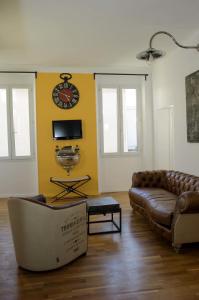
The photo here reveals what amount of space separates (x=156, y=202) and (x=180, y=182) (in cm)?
74

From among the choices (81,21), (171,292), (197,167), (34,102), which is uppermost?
(81,21)

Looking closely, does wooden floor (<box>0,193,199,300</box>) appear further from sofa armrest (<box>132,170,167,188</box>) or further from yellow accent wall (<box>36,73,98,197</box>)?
yellow accent wall (<box>36,73,98,197</box>)

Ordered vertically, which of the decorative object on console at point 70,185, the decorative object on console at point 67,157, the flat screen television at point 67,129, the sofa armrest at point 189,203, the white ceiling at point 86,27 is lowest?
the decorative object on console at point 70,185

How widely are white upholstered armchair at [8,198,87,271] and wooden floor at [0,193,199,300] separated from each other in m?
0.12

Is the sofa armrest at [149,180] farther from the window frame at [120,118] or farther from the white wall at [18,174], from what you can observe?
the white wall at [18,174]

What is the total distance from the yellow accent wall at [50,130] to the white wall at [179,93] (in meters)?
1.65

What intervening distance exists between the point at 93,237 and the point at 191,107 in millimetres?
2653

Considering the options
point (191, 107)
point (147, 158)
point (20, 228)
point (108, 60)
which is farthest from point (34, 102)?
point (20, 228)

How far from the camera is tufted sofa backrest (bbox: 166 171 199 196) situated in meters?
3.79

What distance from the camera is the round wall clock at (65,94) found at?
6051 mm

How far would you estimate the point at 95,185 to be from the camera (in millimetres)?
6273

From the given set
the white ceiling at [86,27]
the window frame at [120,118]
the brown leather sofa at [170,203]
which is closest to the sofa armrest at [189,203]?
the brown leather sofa at [170,203]

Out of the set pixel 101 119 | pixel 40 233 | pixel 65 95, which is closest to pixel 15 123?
pixel 65 95

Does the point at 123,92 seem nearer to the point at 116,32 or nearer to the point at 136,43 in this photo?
the point at 136,43
